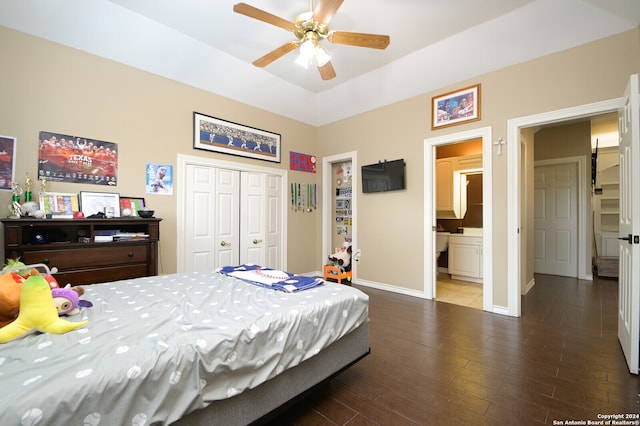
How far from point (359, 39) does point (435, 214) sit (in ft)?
8.14

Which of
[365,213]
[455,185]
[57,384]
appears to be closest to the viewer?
[57,384]

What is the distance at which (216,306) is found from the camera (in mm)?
1560

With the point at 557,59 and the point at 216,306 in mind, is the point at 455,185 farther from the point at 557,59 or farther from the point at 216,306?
the point at 216,306

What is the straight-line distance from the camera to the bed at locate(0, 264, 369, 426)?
2.78 feet

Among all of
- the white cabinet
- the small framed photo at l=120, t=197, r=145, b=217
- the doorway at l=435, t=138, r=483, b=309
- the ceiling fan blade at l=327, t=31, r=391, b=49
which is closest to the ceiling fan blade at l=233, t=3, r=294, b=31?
the ceiling fan blade at l=327, t=31, r=391, b=49

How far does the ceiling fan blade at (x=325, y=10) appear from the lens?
2118 millimetres

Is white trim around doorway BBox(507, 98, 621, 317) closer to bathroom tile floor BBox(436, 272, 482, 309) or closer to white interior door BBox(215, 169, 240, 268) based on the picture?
bathroom tile floor BBox(436, 272, 482, 309)

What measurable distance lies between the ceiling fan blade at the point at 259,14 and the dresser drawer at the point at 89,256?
240cm

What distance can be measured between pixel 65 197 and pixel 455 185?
5.87 metres

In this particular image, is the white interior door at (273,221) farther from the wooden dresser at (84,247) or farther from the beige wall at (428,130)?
the wooden dresser at (84,247)

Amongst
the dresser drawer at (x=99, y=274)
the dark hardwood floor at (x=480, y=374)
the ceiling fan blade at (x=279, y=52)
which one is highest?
the ceiling fan blade at (x=279, y=52)

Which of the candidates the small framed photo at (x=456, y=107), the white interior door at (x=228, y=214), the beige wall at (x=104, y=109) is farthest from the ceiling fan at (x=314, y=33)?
the white interior door at (x=228, y=214)

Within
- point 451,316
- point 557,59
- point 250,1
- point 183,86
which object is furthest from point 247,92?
point 451,316

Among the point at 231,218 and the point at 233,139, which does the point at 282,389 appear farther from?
the point at 233,139
